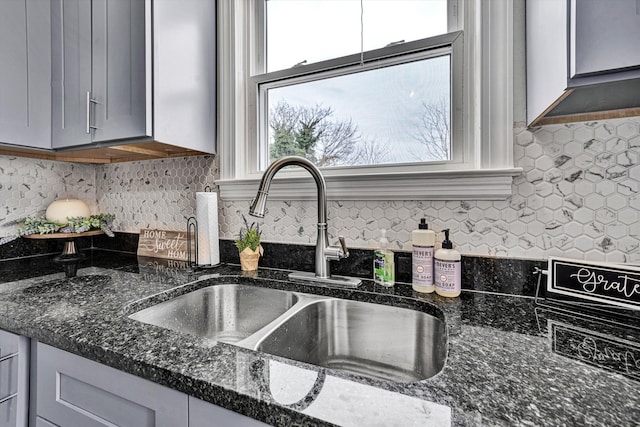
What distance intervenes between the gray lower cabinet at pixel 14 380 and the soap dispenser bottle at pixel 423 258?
3.48 feet

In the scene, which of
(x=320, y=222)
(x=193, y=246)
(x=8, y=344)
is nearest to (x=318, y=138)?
(x=320, y=222)

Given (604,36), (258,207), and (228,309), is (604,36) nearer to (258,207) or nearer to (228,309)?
(258,207)

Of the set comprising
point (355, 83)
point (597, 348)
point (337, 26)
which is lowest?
point (597, 348)

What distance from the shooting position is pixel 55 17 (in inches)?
50.4

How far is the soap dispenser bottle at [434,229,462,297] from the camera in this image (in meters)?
0.87

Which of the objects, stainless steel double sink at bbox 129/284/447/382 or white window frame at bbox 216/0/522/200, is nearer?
stainless steel double sink at bbox 129/284/447/382

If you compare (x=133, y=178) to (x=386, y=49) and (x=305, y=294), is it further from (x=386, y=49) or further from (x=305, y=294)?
(x=386, y=49)

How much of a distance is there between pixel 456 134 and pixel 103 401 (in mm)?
1224

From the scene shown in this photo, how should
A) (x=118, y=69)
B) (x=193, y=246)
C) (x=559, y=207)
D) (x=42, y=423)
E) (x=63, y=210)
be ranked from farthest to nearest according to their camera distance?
(x=63, y=210), (x=193, y=246), (x=118, y=69), (x=559, y=207), (x=42, y=423)

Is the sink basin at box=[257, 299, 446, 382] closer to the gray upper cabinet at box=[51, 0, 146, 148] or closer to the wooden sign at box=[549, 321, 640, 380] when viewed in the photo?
the wooden sign at box=[549, 321, 640, 380]

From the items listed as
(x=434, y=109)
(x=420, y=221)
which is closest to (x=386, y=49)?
(x=434, y=109)

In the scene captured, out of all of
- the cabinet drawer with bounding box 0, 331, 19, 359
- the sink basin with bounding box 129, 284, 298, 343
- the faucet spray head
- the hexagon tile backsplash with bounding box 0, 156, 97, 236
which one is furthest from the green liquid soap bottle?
the hexagon tile backsplash with bounding box 0, 156, 97, 236

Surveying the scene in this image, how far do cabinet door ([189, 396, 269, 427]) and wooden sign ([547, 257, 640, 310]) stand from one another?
830mm

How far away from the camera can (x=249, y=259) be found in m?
1.19
